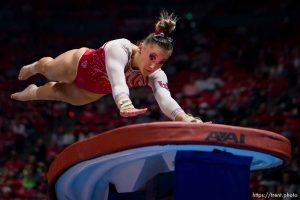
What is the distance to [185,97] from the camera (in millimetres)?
10914

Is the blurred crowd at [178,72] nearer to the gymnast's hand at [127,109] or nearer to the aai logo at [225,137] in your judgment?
the gymnast's hand at [127,109]

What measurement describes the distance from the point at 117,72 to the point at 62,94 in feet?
3.83

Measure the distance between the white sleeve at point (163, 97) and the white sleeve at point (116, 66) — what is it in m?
0.45

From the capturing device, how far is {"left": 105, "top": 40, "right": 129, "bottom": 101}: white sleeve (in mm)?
3521

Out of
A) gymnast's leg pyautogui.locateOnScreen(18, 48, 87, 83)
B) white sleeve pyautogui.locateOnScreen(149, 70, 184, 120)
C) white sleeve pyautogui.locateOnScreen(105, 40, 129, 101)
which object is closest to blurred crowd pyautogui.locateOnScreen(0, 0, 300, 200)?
white sleeve pyautogui.locateOnScreen(149, 70, 184, 120)

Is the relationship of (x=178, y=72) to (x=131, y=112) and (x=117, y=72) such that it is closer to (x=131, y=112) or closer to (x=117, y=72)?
(x=117, y=72)

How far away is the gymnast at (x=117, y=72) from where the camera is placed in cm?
366

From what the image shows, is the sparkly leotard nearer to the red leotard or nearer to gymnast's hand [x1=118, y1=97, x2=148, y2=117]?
the red leotard

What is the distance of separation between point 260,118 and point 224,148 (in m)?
6.03

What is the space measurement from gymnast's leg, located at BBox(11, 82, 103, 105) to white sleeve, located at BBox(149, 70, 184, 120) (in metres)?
0.61

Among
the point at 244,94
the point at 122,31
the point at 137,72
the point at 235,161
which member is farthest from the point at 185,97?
the point at 235,161

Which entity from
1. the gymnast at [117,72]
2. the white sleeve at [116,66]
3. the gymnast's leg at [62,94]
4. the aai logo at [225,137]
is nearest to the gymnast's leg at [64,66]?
the gymnast at [117,72]

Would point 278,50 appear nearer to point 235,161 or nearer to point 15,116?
point 15,116

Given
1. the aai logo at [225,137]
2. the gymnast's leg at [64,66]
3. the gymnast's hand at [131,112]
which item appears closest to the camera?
the aai logo at [225,137]
